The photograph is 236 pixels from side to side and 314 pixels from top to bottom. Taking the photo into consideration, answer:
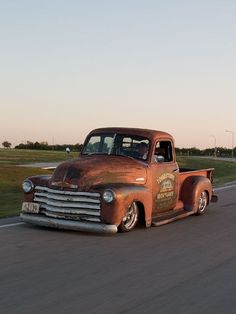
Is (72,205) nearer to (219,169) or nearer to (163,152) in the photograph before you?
(163,152)

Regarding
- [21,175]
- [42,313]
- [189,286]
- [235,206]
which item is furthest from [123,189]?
[21,175]

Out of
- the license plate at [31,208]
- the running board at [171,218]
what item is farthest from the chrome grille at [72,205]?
the running board at [171,218]

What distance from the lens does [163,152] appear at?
40.7 feet

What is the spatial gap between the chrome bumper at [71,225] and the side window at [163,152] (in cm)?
235

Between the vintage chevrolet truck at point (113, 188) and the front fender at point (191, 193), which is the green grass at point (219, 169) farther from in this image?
the vintage chevrolet truck at point (113, 188)

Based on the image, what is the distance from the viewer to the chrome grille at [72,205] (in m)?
10.2

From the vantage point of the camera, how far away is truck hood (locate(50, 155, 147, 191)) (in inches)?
410

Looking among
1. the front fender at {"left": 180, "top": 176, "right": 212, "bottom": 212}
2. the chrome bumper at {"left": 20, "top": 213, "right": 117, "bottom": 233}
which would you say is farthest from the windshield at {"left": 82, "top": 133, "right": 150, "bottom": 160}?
the chrome bumper at {"left": 20, "top": 213, "right": 117, "bottom": 233}

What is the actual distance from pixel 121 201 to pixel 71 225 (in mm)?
955

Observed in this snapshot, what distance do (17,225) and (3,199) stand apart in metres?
6.70

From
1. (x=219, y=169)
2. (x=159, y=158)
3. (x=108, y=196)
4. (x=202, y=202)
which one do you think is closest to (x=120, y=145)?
(x=159, y=158)

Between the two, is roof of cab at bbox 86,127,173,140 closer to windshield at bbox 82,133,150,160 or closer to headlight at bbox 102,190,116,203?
windshield at bbox 82,133,150,160

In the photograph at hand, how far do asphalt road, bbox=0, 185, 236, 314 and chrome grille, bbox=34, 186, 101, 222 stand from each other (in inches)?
13.4

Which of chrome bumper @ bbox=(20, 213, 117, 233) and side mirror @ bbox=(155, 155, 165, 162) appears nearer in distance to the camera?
chrome bumper @ bbox=(20, 213, 117, 233)
